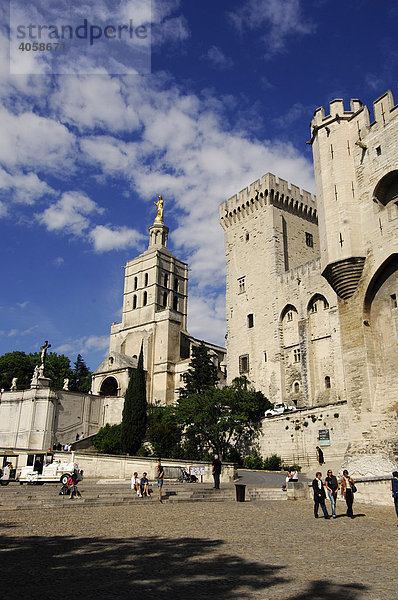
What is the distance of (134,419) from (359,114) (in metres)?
24.9

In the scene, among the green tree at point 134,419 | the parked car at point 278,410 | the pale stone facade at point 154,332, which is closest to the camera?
the parked car at point 278,410

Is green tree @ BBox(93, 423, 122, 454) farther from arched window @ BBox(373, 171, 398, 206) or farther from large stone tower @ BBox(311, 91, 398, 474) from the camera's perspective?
arched window @ BBox(373, 171, 398, 206)

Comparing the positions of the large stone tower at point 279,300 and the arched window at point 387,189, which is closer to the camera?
the arched window at point 387,189

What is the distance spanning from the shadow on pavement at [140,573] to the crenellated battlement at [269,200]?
3544cm

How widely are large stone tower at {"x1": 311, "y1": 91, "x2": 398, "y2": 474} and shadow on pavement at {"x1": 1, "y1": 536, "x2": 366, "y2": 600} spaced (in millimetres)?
10114

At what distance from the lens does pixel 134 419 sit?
1366 inches

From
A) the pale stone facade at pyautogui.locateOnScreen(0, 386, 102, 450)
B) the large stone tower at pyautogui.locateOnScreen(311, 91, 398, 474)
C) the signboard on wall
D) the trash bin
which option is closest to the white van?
the trash bin

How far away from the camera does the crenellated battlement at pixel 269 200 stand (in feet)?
134

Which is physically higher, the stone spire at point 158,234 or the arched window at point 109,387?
the stone spire at point 158,234

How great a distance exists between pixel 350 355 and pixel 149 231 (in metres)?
49.2

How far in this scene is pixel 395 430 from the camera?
16.0 m

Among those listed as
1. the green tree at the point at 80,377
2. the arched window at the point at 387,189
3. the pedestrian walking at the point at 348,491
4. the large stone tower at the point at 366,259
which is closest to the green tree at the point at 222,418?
the large stone tower at the point at 366,259

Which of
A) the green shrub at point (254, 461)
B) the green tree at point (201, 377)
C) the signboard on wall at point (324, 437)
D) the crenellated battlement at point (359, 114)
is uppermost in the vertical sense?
the crenellated battlement at point (359, 114)

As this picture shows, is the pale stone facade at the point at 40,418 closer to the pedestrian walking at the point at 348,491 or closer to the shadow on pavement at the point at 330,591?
the pedestrian walking at the point at 348,491
